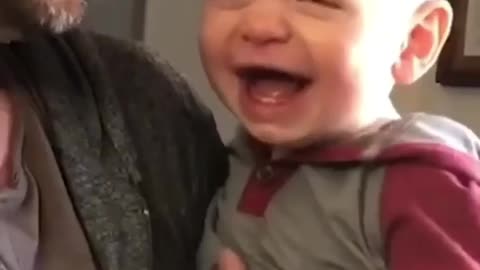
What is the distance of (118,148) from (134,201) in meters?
0.06

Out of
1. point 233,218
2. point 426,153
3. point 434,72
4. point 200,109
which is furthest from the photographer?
point 434,72

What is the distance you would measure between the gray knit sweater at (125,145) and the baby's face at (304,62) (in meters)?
0.14

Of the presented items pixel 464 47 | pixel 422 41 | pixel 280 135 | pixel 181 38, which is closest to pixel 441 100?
pixel 464 47

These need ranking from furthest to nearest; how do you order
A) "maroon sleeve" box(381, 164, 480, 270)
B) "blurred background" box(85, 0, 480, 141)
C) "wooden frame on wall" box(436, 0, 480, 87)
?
"blurred background" box(85, 0, 480, 141)
"wooden frame on wall" box(436, 0, 480, 87)
"maroon sleeve" box(381, 164, 480, 270)

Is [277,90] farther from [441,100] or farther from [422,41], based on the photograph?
[441,100]

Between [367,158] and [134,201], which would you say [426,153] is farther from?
[134,201]

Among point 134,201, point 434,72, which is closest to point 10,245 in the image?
point 134,201

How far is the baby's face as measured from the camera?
3.58ft

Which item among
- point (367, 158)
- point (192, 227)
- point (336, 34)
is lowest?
point (192, 227)

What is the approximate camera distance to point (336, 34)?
3.60ft

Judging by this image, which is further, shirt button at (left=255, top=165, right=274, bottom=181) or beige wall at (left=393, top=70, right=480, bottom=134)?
beige wall at (left=393, top=70, right=480, bottom=134)

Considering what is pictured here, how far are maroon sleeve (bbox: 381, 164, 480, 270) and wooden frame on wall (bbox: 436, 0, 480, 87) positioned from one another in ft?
2.64

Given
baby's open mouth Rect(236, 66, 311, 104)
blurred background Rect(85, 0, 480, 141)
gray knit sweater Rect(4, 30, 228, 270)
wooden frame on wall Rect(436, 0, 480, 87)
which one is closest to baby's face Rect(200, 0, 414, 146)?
baby's open mouth Rect(236, 66, 311, 104)

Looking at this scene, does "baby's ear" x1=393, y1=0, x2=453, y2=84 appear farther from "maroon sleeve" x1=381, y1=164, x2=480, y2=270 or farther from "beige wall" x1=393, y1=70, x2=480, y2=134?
"beige wall" x1=393, y1=70, x2=480, y2=134
